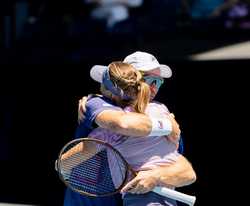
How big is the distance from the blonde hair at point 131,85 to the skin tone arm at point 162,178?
0.32m

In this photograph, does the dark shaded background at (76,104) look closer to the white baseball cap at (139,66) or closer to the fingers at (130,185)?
the white baseball cap at (139,66)

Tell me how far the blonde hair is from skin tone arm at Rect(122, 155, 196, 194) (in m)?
0.32

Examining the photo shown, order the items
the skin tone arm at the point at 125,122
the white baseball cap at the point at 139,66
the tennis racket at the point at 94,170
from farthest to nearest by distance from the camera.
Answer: the white baseball cap at the point at 139,66 → the tennis racket at the point at 94,170 → the skin tone arm at the point at 125,122

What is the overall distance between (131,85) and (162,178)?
0.49 meters

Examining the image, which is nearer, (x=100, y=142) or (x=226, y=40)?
(x=100, y=142)

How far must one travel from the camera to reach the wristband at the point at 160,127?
4574 millimetres

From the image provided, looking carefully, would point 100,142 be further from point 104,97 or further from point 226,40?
point 226,40

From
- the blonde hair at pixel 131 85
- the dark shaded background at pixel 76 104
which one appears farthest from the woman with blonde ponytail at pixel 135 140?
the dark shaded background at pixel 76 104

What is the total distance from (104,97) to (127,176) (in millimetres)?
428

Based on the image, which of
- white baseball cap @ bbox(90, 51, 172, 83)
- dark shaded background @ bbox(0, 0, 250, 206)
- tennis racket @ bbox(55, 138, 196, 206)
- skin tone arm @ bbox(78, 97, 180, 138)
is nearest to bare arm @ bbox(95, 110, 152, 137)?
skin tone arm @ bbox(78, 97, 180, 138)

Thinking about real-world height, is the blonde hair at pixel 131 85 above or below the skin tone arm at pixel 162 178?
above

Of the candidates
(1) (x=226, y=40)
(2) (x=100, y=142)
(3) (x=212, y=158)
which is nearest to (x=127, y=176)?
(2) (x=100, y=142)

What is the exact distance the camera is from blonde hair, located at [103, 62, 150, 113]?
15.2 ft

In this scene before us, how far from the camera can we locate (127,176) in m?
4.62
